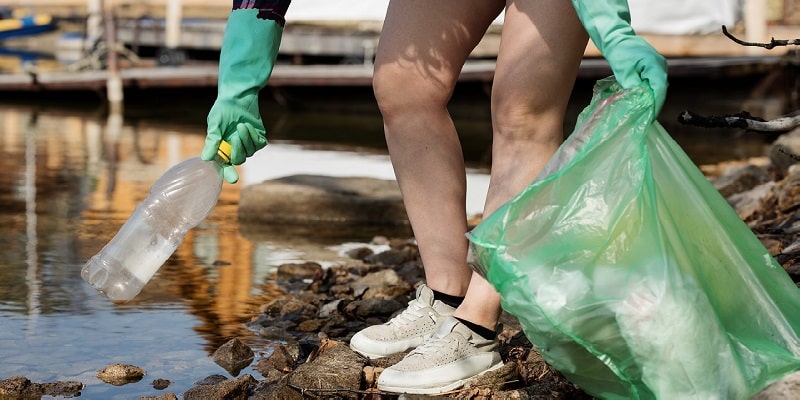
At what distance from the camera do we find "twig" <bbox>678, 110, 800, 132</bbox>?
2955mm

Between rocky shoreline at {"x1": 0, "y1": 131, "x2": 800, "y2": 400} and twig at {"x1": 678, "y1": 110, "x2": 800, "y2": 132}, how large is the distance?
14cm

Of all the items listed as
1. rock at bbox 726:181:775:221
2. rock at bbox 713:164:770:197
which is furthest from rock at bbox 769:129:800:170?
rock at bbox 726:181:775:221

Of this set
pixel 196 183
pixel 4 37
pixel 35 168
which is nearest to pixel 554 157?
pixel 196 183

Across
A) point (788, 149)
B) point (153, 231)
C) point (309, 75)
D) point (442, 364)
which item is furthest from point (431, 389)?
point (309, 75)

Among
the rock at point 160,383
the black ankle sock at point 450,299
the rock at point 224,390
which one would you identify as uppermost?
the black ankle sock at point 450,299

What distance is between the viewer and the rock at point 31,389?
3.17m

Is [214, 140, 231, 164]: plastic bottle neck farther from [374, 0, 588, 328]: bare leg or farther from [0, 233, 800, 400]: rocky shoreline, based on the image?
[0, 233, 800, 400]: rocky shoreline

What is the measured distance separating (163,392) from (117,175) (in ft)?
16.5

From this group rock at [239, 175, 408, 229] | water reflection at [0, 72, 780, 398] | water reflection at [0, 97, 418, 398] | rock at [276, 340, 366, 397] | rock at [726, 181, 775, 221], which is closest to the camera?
rock at [276, 340, 366, 397]

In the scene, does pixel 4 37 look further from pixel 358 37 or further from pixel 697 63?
pixel 697 63

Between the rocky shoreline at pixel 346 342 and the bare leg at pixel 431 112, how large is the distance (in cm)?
33

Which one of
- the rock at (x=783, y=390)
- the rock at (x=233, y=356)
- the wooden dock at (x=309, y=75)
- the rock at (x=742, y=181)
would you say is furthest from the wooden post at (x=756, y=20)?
the rock at (x=783, y=390)

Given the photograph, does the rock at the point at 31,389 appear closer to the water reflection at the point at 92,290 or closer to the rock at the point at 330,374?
the water reflection at the point at 92,290

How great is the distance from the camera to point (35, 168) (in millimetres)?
8336
